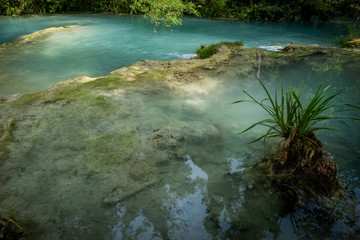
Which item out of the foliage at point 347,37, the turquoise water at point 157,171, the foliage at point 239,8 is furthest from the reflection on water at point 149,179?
the foliage at point 239,8

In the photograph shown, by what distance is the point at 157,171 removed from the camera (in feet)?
7.34

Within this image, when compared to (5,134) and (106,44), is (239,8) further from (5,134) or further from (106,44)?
(5,134)

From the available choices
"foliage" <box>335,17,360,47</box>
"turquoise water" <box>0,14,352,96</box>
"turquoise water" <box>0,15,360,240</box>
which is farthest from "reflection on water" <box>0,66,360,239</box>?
"foliage" <box>335,17,360,47</box>

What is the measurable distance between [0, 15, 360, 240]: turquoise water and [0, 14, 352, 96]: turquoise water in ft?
10.5

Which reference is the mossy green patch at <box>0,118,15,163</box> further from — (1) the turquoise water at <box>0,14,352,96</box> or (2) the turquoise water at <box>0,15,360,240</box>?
(1) the turquoise water at <box>0,14,352,96</box>

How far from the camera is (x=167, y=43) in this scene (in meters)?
9.73

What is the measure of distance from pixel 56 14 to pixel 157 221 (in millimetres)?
19784

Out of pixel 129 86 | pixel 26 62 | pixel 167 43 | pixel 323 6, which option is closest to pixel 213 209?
pixel 129 86

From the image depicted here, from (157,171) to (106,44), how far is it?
329 inches

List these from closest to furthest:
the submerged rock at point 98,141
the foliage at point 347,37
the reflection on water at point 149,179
Result: the reflection on water at point 149,179
the submerged rock at point 98,141
the foliage at point 347,37

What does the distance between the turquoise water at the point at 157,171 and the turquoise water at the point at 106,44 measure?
3186mm

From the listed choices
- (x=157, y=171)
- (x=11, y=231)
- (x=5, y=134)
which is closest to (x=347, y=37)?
(x=157, y=171)

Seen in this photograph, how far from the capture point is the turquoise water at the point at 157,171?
1.75m

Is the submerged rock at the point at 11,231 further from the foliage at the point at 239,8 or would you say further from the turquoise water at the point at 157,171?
the foliage at the point at 239,8
